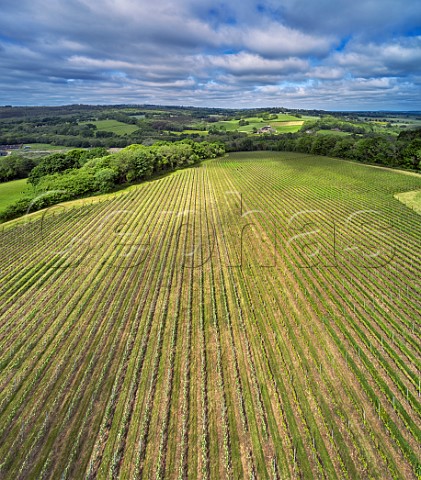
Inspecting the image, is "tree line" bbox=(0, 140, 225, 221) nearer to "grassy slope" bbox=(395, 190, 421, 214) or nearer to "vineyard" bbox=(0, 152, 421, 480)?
"vineyard" bbox=(0, 152, 421, 480)

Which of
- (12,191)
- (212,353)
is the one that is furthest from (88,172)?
(212,353)

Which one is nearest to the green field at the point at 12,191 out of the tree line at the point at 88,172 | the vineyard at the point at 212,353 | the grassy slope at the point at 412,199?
Answer: the tree line at the point at 88,172

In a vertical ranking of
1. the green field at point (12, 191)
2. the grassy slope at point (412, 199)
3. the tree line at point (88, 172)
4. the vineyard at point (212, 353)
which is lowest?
the green field at point (12, 191)

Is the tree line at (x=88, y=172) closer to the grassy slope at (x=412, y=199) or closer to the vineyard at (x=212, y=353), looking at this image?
the vineyard at (x=212, y=353)

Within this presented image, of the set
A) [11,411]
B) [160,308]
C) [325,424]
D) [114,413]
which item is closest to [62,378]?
[11,411]

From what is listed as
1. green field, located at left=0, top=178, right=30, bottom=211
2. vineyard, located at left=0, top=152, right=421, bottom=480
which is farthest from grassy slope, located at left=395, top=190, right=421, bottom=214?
Result: green field, located at left=0, top=178, right=30, bottom=211

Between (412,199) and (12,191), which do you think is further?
(12,191)

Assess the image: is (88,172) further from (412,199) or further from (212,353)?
(412,199)
